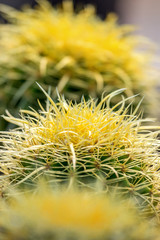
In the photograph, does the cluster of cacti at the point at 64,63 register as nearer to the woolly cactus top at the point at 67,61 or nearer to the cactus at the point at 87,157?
the woolly cactus top at the point at 67,61

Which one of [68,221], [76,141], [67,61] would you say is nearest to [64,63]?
[67,61]

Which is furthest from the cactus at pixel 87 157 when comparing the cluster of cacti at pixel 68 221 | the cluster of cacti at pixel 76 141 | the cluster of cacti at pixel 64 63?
the cluster of cacti at pixel 64 63

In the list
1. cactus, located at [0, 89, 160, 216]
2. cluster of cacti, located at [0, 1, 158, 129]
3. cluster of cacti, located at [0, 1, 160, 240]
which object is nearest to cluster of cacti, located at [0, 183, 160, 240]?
cluster of cacti, located at [0, 1, 160, 240]

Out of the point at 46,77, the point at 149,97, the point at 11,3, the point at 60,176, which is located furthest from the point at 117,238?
the point at 11,3

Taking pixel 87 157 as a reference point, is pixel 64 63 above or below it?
above

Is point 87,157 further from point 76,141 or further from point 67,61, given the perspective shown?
point 67,61

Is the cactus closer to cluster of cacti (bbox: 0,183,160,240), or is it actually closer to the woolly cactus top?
cluster of cacti (bbox: 0,183,160,240)
